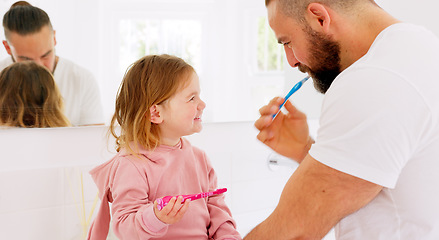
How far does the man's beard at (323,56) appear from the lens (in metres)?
1.13

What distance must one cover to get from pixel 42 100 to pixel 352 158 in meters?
0.90

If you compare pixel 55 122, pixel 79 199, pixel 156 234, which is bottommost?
pixel 79 199

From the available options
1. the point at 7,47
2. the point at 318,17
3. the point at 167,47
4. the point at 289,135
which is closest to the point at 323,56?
the point at 318,17

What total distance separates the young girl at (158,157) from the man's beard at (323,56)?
32cm

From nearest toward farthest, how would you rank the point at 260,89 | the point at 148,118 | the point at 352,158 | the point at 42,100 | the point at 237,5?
the point at 352,158
the point at 148,118
the point at 42,100
the point at 237,5
the point at 260,89

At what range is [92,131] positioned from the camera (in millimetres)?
1469

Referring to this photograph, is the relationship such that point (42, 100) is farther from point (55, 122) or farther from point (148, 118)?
point (148, 118)

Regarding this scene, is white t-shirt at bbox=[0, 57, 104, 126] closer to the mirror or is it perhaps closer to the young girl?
the mirror

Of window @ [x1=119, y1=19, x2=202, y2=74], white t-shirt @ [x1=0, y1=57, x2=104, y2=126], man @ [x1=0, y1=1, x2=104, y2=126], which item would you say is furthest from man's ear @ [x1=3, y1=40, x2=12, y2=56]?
window @ [x1=119, y1=19, x2=202, y2=74]

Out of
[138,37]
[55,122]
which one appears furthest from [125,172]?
[138,37]

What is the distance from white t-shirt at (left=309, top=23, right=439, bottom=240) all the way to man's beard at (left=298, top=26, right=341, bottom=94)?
168 mm

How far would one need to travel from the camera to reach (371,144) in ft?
2.83

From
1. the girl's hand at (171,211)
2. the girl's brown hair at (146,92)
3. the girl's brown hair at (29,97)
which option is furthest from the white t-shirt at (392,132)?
the girl's brown hair at (29,97)

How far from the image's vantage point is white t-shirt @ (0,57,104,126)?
1375 mm
